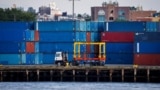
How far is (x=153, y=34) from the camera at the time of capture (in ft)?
382

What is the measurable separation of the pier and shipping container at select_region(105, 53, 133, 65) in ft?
18.8

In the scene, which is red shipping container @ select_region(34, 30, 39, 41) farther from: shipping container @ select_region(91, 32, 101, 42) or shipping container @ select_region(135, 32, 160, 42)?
shipping container @ select_region(135, 32, 160, 42)

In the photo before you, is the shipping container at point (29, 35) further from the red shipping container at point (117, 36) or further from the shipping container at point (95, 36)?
A: the red shipping container at point (117, 36)

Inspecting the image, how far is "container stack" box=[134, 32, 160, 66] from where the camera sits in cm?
11550

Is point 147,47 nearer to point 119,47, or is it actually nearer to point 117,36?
point 119,47

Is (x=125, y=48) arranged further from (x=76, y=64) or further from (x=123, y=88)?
(x=123, y=88)

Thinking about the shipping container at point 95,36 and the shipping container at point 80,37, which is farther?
the shipping container at point 95,36

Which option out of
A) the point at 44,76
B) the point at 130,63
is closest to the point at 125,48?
the point at 130,63

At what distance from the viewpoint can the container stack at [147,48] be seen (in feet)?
379

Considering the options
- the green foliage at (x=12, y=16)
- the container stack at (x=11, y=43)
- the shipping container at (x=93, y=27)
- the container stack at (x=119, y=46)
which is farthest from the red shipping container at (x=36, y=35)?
the green foliage at (x=12, y=16)

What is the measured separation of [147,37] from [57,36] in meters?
10.8

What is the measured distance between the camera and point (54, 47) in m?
119

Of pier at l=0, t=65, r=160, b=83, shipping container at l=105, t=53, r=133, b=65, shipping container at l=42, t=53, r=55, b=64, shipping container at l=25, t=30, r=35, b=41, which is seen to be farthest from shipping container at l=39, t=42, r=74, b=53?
pier at l=0, t=65, r=160, b=83

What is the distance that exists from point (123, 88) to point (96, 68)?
1252 centimetres
